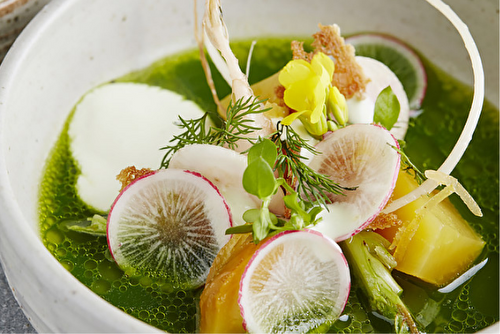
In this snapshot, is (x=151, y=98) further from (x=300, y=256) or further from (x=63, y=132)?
(x=300, y=256)

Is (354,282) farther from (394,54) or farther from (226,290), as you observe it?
(394,54)

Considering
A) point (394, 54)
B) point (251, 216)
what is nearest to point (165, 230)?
point (251, 216)

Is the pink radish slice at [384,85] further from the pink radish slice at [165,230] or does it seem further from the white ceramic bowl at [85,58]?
the pink radish slice at [165,230]

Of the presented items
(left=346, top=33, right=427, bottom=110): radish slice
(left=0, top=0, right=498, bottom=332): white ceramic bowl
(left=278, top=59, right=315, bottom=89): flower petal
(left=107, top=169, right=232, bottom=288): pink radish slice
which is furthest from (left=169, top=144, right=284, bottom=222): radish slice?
(left=346, top=33, right=427, bottom=110): radish slice

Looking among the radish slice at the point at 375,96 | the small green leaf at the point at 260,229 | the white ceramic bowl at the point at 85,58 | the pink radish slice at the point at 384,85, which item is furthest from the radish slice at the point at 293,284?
the pink radish slice at the point at 384,85

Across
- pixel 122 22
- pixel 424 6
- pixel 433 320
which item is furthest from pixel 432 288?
pixel 122 22
